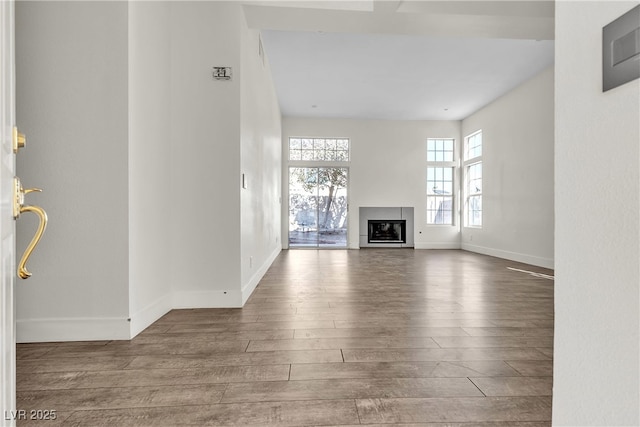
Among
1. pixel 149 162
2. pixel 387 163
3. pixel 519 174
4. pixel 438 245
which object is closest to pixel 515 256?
pixel 519 174

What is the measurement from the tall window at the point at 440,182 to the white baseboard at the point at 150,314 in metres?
7.34

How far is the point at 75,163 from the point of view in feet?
7.00

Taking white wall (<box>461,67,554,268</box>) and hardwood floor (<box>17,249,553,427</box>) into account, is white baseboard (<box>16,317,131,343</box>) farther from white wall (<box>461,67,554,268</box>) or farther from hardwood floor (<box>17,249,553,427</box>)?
white wall (<box>461,67,554,268</box>)

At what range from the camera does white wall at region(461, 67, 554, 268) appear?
5.55m

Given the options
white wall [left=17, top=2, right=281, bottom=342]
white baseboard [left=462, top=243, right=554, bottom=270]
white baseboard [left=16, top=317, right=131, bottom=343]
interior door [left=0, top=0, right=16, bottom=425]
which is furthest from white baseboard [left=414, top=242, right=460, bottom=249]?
interior door [left=0, top=0, right=16, bottom=425]

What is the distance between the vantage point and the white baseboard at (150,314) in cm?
221

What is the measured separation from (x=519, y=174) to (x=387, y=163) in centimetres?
318

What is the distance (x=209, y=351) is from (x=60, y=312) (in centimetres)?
101

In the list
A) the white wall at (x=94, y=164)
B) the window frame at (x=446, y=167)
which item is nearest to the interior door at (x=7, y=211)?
the white wall at (x=94, y=164)

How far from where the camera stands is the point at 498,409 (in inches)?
53.4

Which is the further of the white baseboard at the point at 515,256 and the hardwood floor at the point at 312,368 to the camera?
the white baseboard at the point at 515,256

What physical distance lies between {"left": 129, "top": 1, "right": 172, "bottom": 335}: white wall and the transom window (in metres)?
5.76

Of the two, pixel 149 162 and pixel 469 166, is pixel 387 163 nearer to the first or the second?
pixel 469 166

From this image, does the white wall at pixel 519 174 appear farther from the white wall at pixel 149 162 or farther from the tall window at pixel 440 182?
the white wall at pixel 149 162
